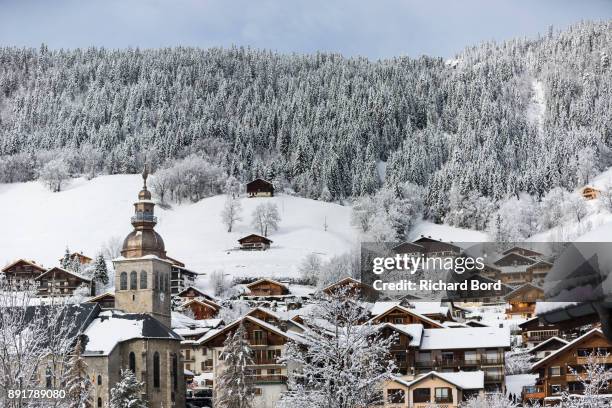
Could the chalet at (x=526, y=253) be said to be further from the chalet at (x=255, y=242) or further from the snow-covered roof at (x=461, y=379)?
the snow-covered roof at (x=461, y=379)

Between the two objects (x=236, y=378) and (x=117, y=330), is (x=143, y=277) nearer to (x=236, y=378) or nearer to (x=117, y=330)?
(x=117, y=330)

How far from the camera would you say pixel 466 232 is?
185250mm

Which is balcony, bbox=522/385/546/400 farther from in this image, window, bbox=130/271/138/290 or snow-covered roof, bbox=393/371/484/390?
window, bbox=130/271/138/290

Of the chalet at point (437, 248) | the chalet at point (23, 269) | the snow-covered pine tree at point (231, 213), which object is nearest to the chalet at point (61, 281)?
the chalet at point (23, 269)

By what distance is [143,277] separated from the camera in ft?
271

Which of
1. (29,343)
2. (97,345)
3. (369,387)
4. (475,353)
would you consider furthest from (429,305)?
(29,343)

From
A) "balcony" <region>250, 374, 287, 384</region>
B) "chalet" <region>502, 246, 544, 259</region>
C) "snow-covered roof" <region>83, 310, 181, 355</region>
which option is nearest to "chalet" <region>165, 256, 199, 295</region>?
"chalet" <region>502, 246, 544, 259</region>

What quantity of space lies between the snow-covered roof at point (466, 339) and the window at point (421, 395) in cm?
688

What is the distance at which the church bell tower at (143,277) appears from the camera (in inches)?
3238

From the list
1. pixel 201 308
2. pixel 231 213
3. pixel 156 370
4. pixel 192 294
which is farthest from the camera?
pixel 231 213

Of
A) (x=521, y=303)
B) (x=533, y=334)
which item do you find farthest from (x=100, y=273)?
(x=533, y=334)

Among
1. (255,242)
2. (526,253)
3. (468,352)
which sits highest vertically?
(255,242)

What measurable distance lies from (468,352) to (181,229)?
105797 millimetres

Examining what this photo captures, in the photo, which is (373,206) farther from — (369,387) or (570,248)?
(570,248)
